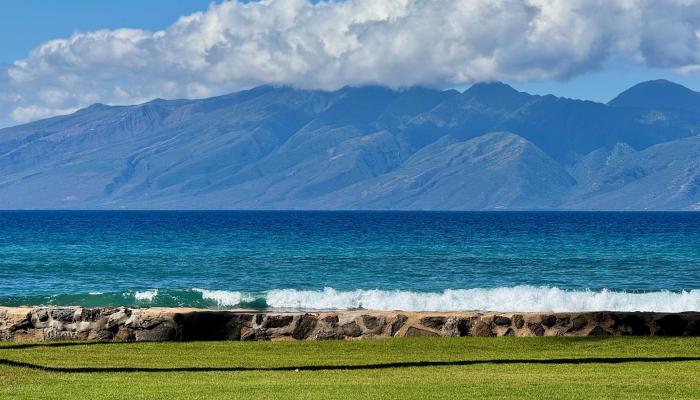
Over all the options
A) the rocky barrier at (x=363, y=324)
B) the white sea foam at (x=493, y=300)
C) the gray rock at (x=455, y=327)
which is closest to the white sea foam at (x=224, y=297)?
the white sea foam at (x=493, y=300)

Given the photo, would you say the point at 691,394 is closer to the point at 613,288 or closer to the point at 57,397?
the point at 57,397

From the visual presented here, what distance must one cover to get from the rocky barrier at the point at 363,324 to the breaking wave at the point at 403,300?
19.7 metres

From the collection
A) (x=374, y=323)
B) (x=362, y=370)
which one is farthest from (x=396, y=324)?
(x=362, y=370)

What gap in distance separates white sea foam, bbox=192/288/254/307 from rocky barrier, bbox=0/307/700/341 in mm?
21159

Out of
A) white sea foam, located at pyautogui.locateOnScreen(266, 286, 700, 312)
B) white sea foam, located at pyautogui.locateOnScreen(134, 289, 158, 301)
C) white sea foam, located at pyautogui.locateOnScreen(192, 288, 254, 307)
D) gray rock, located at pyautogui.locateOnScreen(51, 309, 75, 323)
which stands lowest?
white sea foam, located at pyautogui.locateOnScreen(266, 286, 700, 312)

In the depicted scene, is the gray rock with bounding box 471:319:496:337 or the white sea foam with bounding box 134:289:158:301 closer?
the gray rock with bounding box 471:319:496:337

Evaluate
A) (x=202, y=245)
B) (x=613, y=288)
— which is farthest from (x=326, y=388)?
(x=202, y=245)

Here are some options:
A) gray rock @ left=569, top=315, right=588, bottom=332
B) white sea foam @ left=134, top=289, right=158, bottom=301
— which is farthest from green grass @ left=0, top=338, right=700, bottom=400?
white sea foam @ left=134, top=289, right=158, bottom=301

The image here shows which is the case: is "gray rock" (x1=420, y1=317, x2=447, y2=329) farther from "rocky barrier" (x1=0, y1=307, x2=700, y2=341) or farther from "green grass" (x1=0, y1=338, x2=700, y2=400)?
"green grass" (x1=0, y1=338, x2=700, y2=400)

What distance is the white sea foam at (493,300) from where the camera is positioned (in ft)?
130

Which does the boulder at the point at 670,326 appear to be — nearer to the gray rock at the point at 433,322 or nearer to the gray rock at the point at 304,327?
the gray rock at the point at 433,322

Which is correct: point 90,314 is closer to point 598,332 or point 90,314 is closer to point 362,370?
point 362,370

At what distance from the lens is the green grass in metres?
12.9

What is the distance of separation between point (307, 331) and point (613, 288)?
28.2 metres
